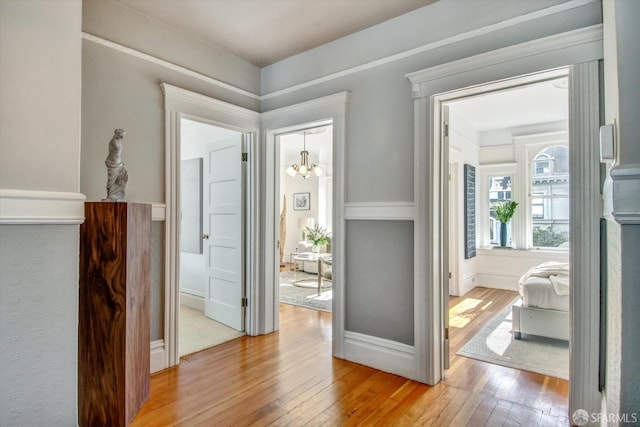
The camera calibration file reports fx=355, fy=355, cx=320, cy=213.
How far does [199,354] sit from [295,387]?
108 cm

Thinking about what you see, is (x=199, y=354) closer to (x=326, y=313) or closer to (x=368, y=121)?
(x=326, y=313)

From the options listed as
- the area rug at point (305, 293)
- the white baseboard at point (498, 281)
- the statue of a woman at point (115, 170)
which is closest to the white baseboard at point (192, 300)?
the area rug at point (305, 293)

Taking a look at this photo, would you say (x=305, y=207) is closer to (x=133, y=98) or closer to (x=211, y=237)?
(x=211, y=237)

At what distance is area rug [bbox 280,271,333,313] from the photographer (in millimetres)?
4909

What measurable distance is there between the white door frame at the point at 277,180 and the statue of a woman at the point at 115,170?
5.62 feet

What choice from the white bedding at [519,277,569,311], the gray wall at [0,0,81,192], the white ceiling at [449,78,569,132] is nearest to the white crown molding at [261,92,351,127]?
the white ceiling at [449,78,569,132]

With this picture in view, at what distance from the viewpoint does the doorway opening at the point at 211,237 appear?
12.0ft

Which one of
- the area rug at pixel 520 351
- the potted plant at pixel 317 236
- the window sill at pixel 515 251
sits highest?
the potted plant at pixel 317 236

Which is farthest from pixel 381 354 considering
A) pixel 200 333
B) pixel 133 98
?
pixel 133 98

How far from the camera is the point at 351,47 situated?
3051mm

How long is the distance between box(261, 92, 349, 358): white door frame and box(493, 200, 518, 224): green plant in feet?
12.8

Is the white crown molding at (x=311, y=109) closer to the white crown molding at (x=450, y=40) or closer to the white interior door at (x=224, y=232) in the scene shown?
the white crown molding at (x=450, y=40)

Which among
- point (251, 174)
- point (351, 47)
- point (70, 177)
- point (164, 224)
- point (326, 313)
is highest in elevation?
point (351, 47)

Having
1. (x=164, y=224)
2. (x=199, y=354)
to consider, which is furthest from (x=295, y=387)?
Result: (x=164, y=224)
